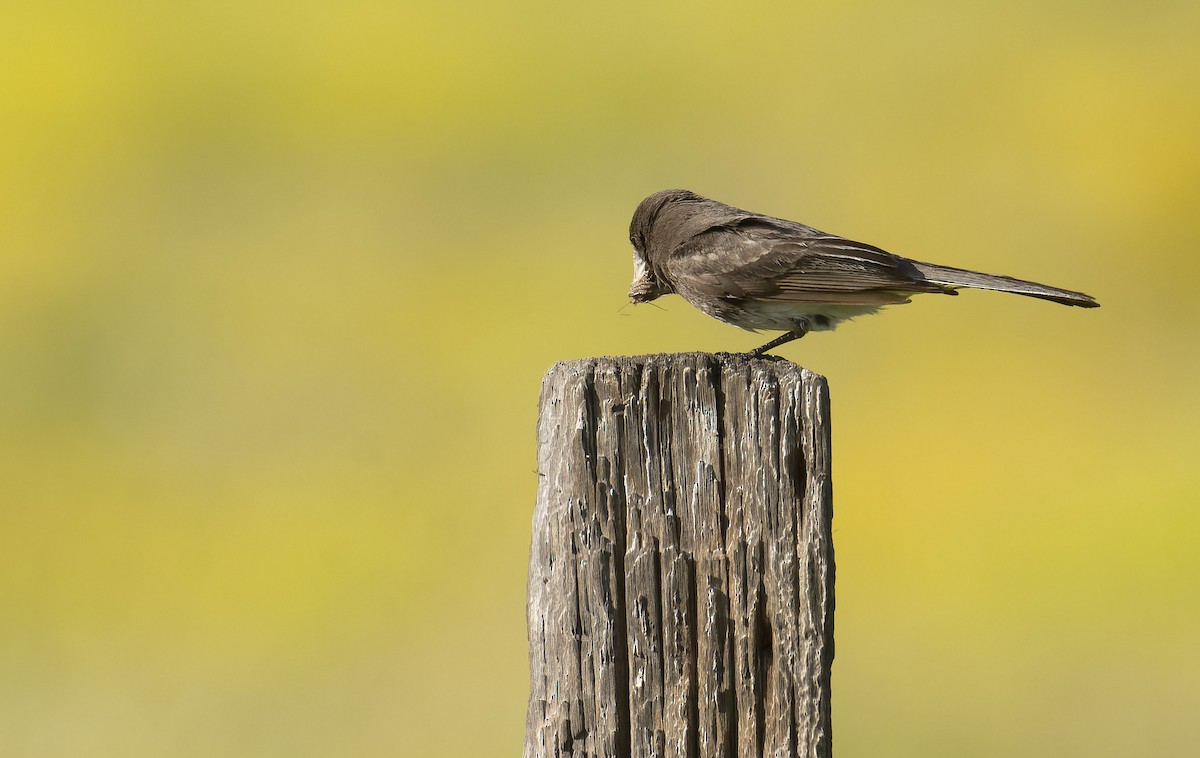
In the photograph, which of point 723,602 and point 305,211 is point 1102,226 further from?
point 723,602

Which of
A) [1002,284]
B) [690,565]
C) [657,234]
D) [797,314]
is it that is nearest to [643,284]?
[657,234]

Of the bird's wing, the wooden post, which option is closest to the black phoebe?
the bird's wing

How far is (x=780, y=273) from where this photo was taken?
600 cm

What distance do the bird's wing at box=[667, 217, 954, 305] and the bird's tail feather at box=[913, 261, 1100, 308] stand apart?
47 mm

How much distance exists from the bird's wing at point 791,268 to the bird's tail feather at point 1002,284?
0.05 metres

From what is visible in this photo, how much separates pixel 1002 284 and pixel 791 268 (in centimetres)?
89

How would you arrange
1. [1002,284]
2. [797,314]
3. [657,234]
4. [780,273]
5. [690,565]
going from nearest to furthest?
1. [690,565]
2. [1002,284]
3. [780,273]
4. [797,314]
5. [657,234]

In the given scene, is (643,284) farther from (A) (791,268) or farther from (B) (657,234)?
(A) (791,268)

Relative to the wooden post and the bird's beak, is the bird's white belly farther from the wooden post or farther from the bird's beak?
the wooden post

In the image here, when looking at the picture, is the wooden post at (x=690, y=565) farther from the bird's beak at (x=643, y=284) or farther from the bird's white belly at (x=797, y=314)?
the bird's beak at (x=643, y=284)

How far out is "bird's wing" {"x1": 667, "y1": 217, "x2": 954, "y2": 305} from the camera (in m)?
5.90

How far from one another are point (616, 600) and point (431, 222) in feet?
47.2

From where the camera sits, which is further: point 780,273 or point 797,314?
point 797,314

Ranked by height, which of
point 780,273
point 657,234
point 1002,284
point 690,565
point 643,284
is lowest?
point 690,565
